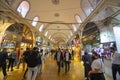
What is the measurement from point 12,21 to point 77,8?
647 centimetres

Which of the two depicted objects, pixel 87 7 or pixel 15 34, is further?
pixel 87 7

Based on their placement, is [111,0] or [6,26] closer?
[111,0]

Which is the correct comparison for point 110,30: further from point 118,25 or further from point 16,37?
point 16,37

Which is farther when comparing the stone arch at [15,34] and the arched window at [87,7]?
the arched window at [87,7]

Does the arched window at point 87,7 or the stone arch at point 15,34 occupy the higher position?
the arched window at point 87,7

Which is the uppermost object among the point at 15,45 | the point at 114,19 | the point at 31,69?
the point at 114,19

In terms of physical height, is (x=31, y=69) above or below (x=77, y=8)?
below

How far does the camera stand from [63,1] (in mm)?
11273

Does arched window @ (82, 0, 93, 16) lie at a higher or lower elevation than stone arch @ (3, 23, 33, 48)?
higher

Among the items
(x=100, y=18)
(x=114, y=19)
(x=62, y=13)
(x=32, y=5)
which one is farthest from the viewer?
(x=62, y=13)

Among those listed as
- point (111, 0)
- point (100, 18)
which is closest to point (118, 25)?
point (111, 0)

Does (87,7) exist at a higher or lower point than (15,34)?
higher

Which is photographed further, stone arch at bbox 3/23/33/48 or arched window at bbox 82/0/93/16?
arched window at bbox 82/0/93/16

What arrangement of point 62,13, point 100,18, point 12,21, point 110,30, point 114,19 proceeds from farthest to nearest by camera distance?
1. point 62,13
2. point 12,21
3. point 100,18
4. point 110,30
5. point 114,19
